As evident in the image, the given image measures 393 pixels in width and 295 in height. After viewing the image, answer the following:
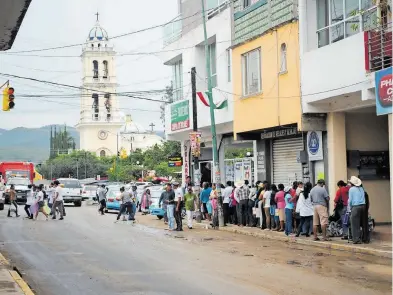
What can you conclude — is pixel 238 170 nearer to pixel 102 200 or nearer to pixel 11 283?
pixel 102 200

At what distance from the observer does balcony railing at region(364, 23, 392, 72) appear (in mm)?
18688

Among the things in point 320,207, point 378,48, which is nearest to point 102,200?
point 320,207

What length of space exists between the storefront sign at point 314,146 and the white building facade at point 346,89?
0.68ft

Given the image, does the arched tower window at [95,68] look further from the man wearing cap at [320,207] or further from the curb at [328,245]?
the man wearing cap at [320,207]

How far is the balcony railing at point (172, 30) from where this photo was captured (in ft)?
121

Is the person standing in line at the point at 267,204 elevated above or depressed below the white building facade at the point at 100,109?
below

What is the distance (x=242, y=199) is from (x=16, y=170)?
32.1 meters

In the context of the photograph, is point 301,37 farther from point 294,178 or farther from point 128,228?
point 128,228

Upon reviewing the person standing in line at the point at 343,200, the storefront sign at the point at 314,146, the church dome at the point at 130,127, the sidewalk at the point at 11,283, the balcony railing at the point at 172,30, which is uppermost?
the church dome at the point at 130,127

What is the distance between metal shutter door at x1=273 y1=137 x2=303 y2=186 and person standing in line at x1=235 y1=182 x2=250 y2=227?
6.08 ft

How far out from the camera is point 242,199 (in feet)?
87.0

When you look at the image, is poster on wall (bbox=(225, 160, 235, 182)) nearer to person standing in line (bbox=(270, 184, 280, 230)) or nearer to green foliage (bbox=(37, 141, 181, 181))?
person standing in line (bbox=(270, 184, 280, 230))

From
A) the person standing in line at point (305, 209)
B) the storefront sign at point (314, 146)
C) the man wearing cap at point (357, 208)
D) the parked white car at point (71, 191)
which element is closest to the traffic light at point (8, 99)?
the storefront sign at point (314, 146)

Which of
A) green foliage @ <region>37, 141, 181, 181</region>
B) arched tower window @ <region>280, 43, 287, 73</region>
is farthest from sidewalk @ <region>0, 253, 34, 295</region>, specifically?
green foliage @ <region>37, 141, 181, 181</region>
